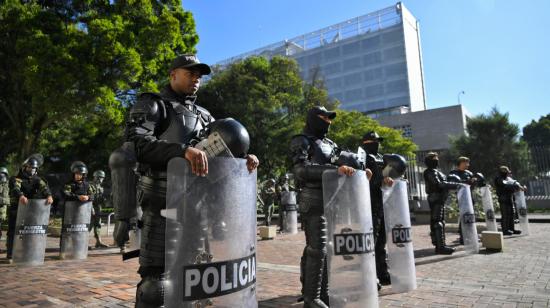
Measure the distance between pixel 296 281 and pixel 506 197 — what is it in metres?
7.81

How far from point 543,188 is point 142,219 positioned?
76.3 feet

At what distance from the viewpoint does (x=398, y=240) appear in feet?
14.7

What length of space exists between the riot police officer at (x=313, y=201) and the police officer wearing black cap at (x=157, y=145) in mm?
1245

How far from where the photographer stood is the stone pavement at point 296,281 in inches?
161

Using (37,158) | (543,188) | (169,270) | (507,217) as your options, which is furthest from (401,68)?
(169,270)

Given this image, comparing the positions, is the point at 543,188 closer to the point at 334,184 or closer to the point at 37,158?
the point at 334,184

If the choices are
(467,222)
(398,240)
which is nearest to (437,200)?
(467,222)

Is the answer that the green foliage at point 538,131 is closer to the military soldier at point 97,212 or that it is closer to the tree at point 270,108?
the tree at point 270,108

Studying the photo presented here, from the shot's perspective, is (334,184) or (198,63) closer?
(198,63)

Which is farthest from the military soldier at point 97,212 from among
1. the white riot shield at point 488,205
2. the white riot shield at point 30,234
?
the white riot shield at point 488,205

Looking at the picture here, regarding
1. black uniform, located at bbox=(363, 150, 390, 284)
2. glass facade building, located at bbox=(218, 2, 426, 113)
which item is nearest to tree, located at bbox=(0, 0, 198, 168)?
black uniform, located at bbox=(363, 150, 390, 284)

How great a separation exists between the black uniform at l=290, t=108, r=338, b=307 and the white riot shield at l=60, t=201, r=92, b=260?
5937mm

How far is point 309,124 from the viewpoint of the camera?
4.11 metres

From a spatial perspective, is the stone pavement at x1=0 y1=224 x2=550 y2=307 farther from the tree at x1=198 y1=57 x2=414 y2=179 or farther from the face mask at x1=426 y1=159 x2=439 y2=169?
the tree at x1=198 y1=57 x2=414 y2=179
